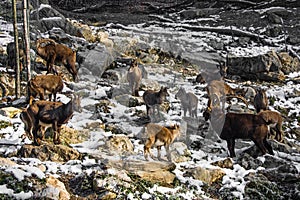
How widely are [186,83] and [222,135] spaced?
20.0 ft

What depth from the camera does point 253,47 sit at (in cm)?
2231

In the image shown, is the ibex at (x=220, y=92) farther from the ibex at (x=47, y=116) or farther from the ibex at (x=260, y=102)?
the ibex at (x=47, y=116)

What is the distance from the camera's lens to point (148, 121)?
11.1 m

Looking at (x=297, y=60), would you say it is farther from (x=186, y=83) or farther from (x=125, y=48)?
(x=125, y=48)

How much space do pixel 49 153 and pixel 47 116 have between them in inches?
33.3

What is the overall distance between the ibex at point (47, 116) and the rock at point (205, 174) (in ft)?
10.1

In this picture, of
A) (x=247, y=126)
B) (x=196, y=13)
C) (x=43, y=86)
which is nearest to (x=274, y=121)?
(x=247, y=126)

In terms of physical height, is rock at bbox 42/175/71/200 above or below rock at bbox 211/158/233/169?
above

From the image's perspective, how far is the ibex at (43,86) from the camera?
10688 millimetres

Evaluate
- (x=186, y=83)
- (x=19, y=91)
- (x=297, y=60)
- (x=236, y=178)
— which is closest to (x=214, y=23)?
(x=297, y=60)

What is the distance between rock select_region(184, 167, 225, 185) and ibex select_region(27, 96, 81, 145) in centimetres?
308

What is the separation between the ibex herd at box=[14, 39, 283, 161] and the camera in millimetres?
8586

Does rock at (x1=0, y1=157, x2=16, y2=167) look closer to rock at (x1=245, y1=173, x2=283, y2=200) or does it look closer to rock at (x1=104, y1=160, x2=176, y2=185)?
rock at (x1=104, y1=160, x2=176, y2=185)

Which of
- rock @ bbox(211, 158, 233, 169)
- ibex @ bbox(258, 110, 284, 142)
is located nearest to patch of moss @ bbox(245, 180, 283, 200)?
rock @ bbox(211, 158, 233, 169)
